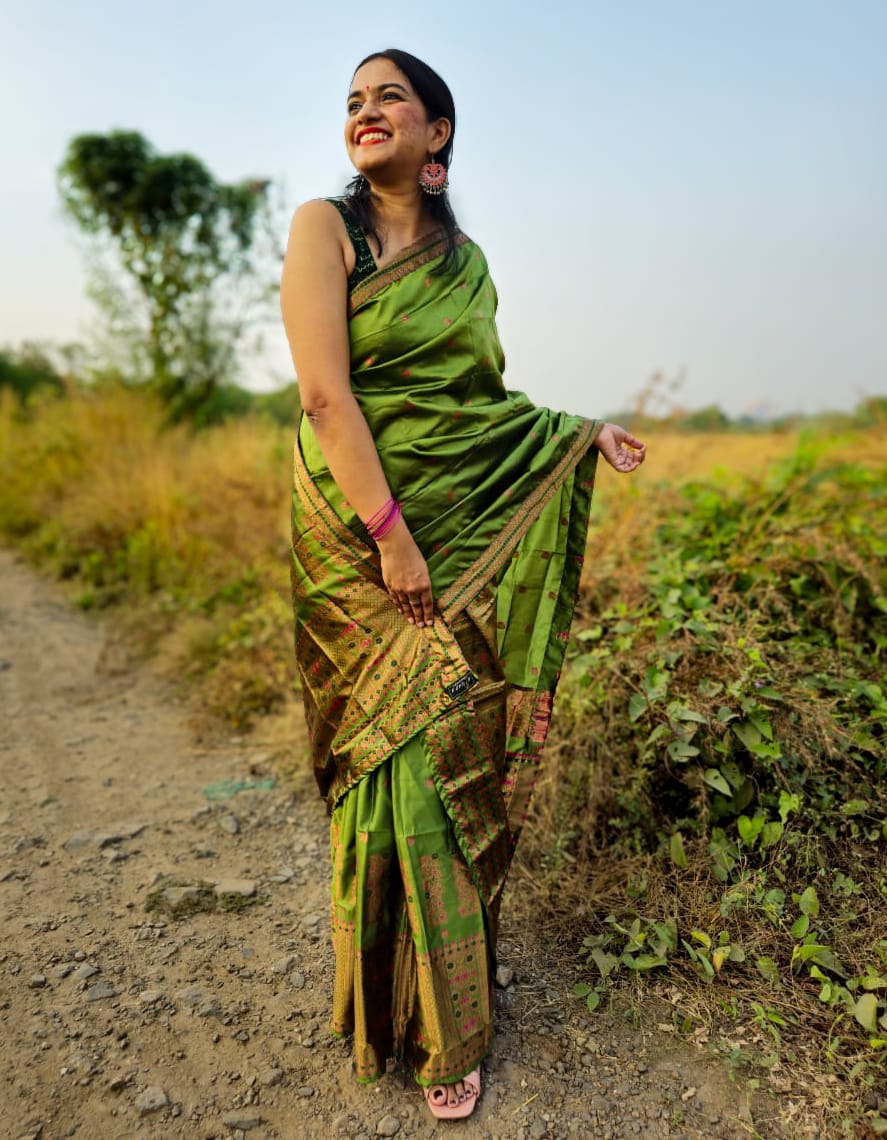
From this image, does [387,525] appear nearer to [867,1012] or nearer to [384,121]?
[384,121]

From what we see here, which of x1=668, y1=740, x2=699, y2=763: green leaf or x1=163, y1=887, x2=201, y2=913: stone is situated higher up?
x1=668, y1=740, x2=699, y2=763: green leaf

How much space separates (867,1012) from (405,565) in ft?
4.65

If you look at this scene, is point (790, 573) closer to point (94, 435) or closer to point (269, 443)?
point (269, 443)

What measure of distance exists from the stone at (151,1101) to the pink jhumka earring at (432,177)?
1995 mm

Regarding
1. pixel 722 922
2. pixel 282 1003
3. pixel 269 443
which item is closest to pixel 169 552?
pixel 269 443

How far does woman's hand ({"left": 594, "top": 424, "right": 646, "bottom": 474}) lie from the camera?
1967 mm

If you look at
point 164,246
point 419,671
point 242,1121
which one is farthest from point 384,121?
point 164,246

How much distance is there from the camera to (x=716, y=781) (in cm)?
228

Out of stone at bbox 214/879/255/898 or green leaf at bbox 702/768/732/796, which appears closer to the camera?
green leaf at bbox 702/768/732/796

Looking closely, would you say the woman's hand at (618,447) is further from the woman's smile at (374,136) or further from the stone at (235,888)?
the stone at (235,888)

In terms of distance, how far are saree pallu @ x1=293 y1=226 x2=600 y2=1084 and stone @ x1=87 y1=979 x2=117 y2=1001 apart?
1.99ft

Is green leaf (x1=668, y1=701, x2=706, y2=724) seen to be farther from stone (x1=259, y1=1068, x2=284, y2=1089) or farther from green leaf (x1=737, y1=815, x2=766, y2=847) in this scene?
stone (x1=259, y1=1068, x2=284, y2=1089)

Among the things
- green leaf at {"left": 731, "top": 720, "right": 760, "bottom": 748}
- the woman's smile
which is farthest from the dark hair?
green leaf at {"left": 731, "top": 720, "right": 760, "bottom": 748}

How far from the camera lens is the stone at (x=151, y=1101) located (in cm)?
167
